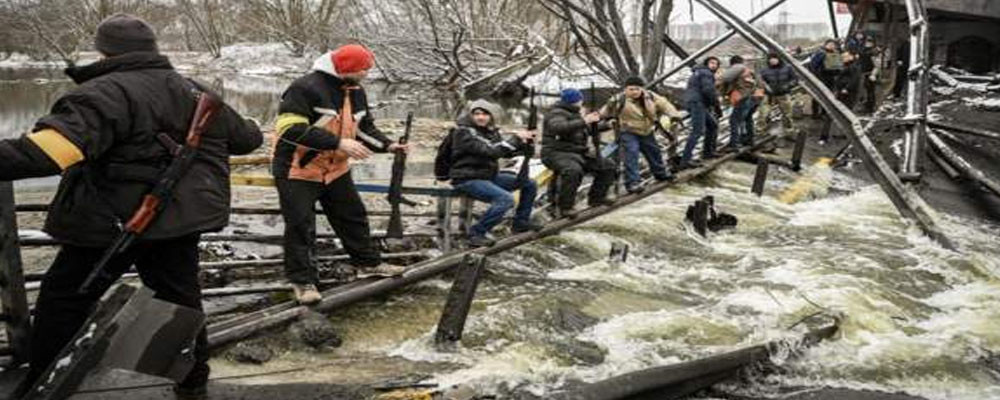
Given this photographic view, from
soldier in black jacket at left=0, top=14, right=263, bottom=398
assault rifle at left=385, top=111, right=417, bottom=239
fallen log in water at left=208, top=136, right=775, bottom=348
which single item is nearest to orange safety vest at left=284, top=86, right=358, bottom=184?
assault rifle at left=385, top=111, right=417, bottom=239

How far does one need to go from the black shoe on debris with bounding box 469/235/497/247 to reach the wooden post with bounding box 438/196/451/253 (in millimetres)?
209

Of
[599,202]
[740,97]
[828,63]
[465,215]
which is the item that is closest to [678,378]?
[465,215]

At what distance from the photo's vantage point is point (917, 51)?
42.7 ft

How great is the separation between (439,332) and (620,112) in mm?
5268

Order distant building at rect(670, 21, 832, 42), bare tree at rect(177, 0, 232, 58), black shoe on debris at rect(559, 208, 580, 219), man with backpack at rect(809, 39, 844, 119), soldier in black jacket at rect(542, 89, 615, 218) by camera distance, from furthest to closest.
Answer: bare tree at rect(177, 0, 232, 58), distant building at rect(670, 21, 832, 42), man with backpack at rect(809, 39, 844, 119), black shoe on debris at rect(559, 208, 580, 219), soldier in black jacket at rect(542, 89, 615, 218)

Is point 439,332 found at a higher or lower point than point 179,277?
lower

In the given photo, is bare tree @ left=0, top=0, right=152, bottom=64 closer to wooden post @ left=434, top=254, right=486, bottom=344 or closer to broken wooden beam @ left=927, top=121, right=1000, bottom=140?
broken wooden beam @ left=927, top=121, right=1000, bottom=140

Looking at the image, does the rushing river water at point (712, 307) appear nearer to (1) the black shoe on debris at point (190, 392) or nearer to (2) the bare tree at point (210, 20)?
(1) the black shoe on debris at point (190, 392)

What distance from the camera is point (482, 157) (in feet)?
23.8

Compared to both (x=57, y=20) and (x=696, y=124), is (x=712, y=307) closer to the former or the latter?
(x=696, y=124)

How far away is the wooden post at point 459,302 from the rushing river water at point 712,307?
0.39 ft

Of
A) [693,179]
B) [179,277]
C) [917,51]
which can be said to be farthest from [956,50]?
[179,277]

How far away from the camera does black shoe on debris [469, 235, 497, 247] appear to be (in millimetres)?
7430

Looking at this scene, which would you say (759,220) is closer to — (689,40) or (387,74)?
(387,74)
